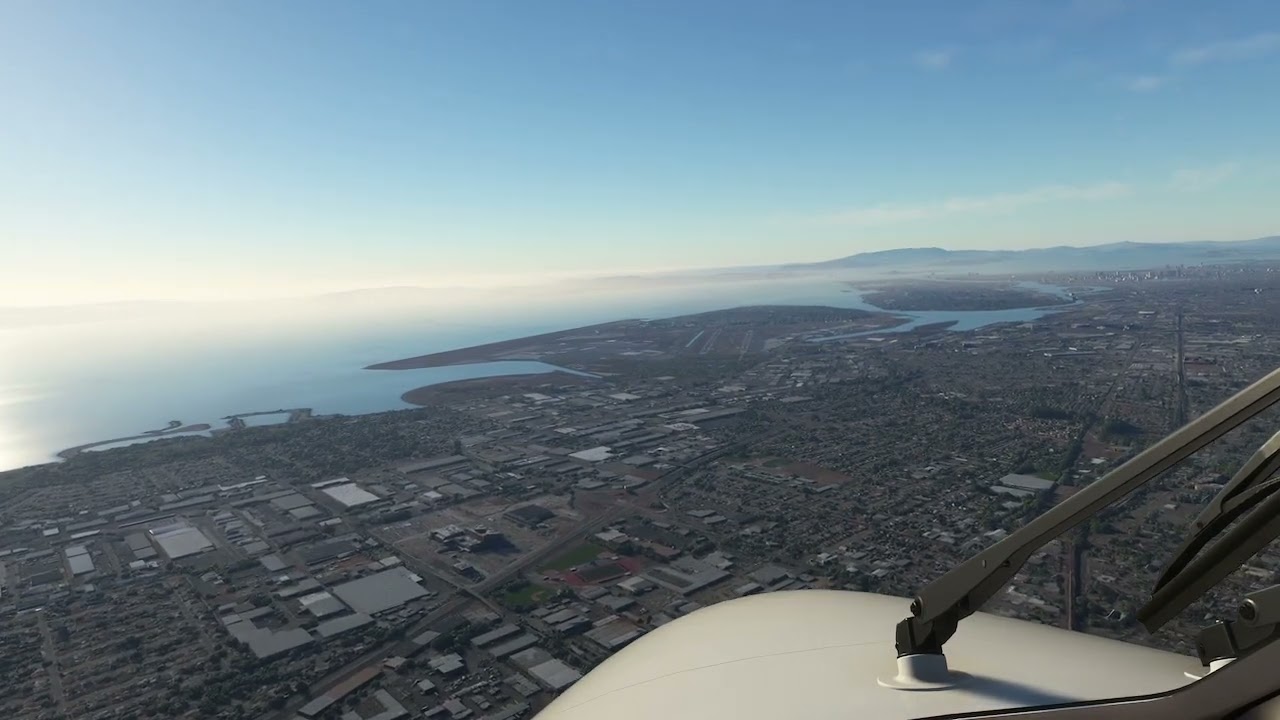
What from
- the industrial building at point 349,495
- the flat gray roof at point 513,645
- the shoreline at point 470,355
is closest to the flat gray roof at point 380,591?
the flat gray roof at point 513,645

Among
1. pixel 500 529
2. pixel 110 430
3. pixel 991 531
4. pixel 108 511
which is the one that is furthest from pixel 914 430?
pixel 110 430

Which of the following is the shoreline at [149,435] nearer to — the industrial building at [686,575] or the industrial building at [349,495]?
the industrial building at [349,495]

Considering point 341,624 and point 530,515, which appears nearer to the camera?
point 341,624

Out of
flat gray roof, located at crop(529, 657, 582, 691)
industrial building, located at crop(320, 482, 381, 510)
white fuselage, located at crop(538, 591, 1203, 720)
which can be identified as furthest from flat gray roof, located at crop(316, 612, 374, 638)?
white fuselage, located at crop(538, 591, 1203, 720)

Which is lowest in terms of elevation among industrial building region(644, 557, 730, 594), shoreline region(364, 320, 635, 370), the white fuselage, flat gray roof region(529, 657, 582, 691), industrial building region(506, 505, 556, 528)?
flat gray roof region(529, 657, 582, 691)

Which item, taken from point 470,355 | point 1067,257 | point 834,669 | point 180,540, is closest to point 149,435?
point 180,540

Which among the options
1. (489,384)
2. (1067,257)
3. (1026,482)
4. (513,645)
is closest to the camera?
(513,645)

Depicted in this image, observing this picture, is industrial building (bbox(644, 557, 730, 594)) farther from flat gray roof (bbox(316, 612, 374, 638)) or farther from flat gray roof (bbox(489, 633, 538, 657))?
flat gray roof (bbox(316, 612, 374, 638))

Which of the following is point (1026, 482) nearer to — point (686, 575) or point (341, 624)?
point (686, 575)
